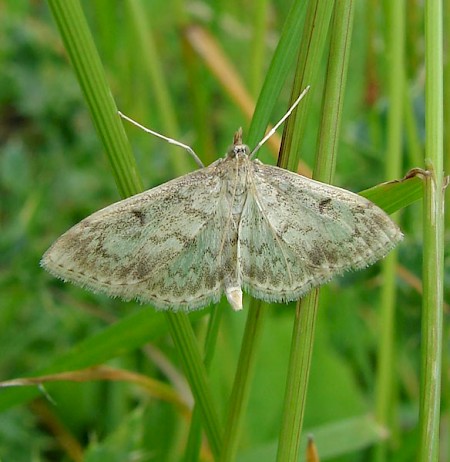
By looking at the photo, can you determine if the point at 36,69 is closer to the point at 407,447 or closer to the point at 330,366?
the point at 330,366

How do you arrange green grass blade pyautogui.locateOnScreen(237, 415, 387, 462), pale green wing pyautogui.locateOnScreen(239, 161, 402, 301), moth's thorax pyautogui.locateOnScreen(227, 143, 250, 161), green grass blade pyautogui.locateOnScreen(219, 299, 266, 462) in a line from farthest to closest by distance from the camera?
green grass blade pyautogui.locateOnScreen(237, 415, 387, 462)
moth's thorax pyautogui.locateOnScreen(227, 143, 250, 161)
pale green wing pyautogui.locateOnScreen(239, 161, 402, 301)
green grass blade pyautogui.locateOnScreen(219, 299, 266, 462)

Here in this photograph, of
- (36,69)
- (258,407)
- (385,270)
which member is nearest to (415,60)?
(385,270)

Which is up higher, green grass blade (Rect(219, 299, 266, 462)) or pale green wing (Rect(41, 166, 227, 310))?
pale green wing (Rect(41, 166, 227, 310))

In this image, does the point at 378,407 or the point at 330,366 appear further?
the point at 330,366

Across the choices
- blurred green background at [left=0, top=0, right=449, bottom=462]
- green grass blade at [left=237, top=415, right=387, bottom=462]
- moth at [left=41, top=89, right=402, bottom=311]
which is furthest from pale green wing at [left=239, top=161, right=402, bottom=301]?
green grass blade at [left=237, top=415, right=387, bottom=462]

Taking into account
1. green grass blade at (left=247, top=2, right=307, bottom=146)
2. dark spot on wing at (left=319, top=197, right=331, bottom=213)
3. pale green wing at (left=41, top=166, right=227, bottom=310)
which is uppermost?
green grass blade at (left=247, top=2, right=307, bottom=146)

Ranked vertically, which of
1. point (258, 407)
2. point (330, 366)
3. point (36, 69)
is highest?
point (36, 69)

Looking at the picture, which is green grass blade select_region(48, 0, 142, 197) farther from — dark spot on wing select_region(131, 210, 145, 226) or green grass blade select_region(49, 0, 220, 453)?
dark spot on wing select_region(131, 210, 145, 226)

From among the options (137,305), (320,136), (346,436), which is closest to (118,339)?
(320,136)
